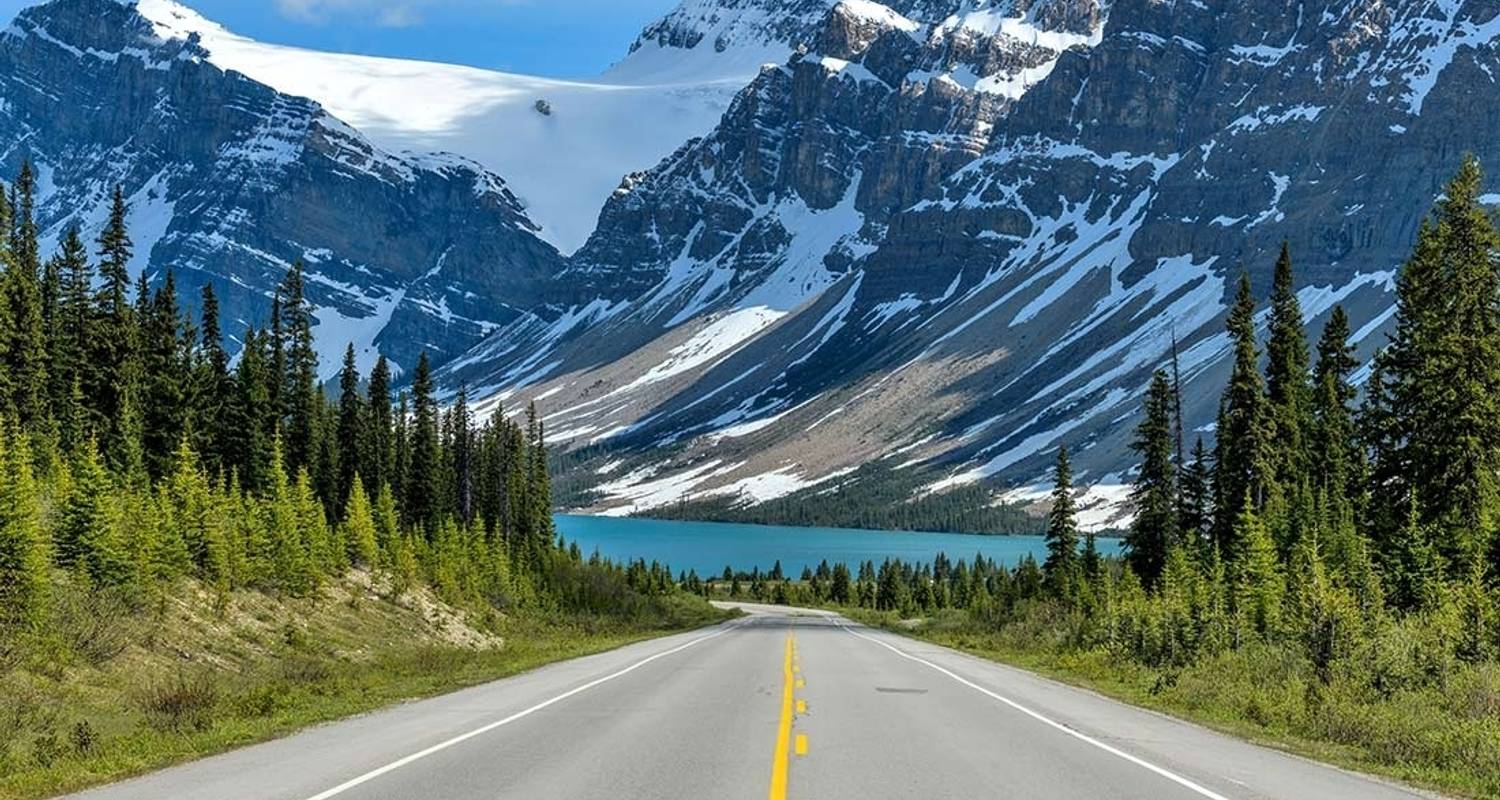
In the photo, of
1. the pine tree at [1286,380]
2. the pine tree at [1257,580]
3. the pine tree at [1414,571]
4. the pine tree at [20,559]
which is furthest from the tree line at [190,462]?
the pine tree at [1286,380]

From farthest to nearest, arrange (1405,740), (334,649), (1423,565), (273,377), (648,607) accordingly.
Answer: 1. (648,607)
2. (273,377)
3. (334,649)
4. (1423,565)
5. (1405,740)

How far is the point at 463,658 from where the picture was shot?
39.3 m

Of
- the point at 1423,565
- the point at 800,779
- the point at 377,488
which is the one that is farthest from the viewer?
the point at 377,488

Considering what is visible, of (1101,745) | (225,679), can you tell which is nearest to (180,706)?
(225,679)

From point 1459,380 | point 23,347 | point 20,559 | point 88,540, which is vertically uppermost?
point 23,347

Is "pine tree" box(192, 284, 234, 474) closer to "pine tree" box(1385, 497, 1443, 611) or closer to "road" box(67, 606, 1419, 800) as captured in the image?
"road" box(67, 606, 1419, 800)

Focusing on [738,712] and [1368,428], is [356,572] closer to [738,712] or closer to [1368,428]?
[738,712]

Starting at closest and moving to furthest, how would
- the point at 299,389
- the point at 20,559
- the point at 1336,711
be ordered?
the point at 1336,711, the point at 20,559, the point at 299,389

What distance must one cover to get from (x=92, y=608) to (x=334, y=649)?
10158 mm

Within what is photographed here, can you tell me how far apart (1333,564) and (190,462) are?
133ft

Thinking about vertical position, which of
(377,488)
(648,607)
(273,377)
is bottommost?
(648,607)

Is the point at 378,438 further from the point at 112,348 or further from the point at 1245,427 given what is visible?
the point at 1245,427

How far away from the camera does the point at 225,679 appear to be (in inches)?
1168

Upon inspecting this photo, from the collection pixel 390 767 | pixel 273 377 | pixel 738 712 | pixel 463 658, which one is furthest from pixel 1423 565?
pixel 273 377
